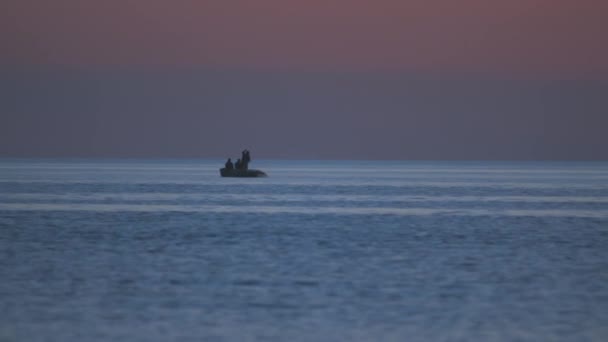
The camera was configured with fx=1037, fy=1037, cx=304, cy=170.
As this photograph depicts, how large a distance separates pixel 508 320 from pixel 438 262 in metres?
6.50

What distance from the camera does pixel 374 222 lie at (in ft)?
103

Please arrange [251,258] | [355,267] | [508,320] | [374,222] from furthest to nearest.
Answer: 1. [374,222]
2. [251,258]
3. [355,267]
4. [508,320]

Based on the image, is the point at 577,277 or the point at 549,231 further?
the point at 549,231

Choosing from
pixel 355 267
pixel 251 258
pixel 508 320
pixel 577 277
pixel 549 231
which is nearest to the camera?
pixel 508 320

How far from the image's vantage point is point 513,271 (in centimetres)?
1889

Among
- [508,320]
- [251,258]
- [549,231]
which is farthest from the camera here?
[549,231]

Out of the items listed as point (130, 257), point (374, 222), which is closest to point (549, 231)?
point (374, 222)

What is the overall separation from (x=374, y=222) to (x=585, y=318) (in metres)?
17.5

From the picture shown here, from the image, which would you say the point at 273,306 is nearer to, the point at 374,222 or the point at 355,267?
the point at 355,267

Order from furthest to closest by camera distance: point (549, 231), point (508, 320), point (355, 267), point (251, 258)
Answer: point (549, 231)
point (251, 258)
point (355, 267)
point (508, 320)

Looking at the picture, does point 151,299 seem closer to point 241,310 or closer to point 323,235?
point 241,310

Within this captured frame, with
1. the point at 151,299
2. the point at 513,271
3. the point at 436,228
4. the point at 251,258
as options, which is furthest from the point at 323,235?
the point at 151,299

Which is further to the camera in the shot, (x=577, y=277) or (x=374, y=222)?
(x=374, y=222)

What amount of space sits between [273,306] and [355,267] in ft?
15.9
